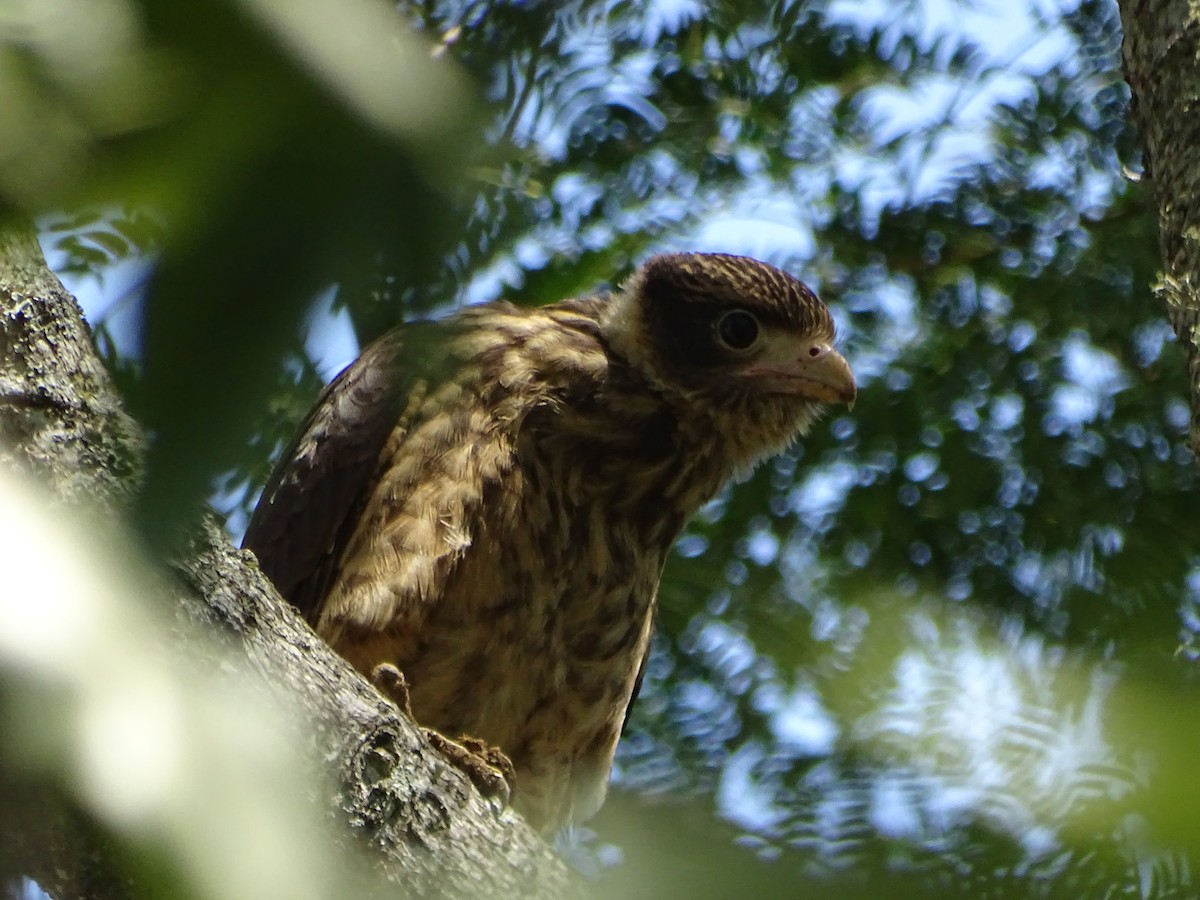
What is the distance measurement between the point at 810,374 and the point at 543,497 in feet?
2.79

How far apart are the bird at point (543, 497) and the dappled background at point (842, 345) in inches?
8.0

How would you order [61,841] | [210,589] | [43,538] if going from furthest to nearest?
[210,589]
[61,841]
[43,538]

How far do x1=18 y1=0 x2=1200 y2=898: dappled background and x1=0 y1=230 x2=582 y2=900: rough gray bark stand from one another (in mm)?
100

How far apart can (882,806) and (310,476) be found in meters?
2.96

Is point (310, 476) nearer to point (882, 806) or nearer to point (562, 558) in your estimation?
point (562, 558)

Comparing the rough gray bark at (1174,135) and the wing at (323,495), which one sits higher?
the rough gray bark at (1174,135)

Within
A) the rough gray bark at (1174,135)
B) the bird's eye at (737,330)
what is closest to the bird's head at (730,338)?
the bird's eye at (737,330)

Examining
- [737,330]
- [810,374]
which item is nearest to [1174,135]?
[810,374]

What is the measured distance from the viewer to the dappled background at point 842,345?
549 mm

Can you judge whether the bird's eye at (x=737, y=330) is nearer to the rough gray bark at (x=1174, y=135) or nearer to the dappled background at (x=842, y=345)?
the dappled background at (x=842, y=345)

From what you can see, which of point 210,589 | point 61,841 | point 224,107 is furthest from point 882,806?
point 210,589

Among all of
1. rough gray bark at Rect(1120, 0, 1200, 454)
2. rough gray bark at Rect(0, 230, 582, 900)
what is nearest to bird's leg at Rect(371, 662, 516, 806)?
rough gray bark at Rect(0, 230, 582, 900)

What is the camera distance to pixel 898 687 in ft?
4.69

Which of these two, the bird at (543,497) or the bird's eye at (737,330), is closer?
the bird at (543,497)
